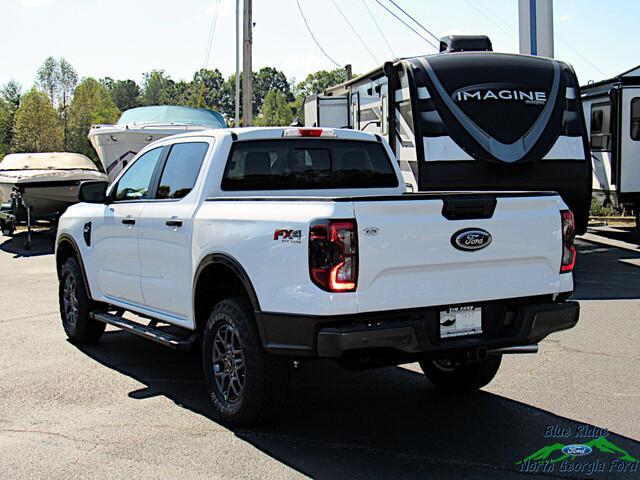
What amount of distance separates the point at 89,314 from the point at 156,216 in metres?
1.96

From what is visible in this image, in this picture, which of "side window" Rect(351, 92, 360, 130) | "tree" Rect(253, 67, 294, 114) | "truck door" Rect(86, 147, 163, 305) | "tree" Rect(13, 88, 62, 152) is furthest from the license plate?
"tree" Rect(253, 67, 294, 114)

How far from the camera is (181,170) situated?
258 inches

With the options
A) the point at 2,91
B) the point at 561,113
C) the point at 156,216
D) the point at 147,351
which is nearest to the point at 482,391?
the point at 156,216

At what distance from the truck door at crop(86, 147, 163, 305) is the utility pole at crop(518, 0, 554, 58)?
1426 cm

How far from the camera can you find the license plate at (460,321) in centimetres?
496

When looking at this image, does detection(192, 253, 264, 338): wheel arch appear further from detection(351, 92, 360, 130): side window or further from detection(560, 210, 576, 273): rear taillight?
detection(351, 92, 360, 130): side window

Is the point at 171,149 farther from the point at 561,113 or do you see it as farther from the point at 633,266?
the point at 633,266

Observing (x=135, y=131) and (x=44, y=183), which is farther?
(x=135, y=131)

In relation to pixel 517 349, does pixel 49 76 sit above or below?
above

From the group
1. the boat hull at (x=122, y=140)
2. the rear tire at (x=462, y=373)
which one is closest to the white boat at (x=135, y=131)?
the boat hull at (x=122, y=140)

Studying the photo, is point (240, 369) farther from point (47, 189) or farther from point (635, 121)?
point (47, 189)

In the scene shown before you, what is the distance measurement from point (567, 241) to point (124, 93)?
6450 inches

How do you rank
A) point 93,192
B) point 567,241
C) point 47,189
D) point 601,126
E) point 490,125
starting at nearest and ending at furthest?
point 567,241 < point 93,192 < point 490,125 < point 601,126 < point 47,189

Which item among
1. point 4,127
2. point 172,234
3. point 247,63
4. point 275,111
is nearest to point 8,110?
point 4,127
